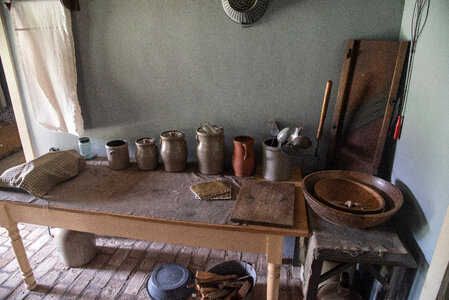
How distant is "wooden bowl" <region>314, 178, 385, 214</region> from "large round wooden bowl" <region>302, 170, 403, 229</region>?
0.11 ft

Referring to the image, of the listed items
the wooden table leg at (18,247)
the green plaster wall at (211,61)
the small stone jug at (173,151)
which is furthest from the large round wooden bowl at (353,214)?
the wooden table leg at (18,247)

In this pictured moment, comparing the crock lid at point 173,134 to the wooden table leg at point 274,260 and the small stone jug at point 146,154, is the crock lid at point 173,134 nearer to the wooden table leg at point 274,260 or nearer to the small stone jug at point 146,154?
the small stone jug at point 146,154

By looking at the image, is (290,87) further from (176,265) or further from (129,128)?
(176,265)

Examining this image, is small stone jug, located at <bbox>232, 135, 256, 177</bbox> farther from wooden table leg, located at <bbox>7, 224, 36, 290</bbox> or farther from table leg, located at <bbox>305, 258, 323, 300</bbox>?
wooden table leg, located at <bbox>7, 224, 36, 290</bbox>

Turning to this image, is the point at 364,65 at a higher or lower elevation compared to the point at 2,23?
lower

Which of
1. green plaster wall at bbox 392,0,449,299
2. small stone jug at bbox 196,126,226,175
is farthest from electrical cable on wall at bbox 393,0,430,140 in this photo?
small stone jug at bbox 196,126,226,175

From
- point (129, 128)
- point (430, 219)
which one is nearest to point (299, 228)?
point (430, 219)

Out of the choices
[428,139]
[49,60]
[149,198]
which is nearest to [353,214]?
[428,139]

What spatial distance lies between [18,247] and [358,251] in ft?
5.72

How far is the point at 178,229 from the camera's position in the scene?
1208mm

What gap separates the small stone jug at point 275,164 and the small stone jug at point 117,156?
829mm

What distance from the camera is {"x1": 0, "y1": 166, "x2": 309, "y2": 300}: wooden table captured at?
3.71ft

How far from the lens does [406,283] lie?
1.06 meters

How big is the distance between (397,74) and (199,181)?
3.68ft
